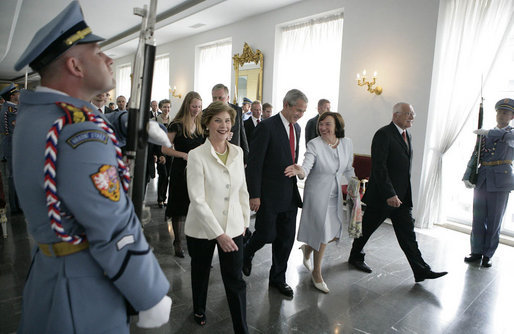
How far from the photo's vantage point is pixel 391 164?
3211mm

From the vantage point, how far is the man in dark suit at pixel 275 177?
8.71ft

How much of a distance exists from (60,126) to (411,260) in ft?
10.3

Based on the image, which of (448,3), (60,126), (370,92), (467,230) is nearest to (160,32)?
(370,92)

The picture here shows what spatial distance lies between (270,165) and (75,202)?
6.27 ft

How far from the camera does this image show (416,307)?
8.93 feet

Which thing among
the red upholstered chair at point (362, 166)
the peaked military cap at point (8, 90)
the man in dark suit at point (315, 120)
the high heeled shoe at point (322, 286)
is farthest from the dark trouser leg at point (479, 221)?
the peaked military cap at point (8, 90)

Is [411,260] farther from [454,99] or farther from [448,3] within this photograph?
[448,3]

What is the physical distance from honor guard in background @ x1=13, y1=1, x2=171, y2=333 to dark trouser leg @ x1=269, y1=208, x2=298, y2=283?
183 cm

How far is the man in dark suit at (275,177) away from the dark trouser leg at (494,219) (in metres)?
2.43

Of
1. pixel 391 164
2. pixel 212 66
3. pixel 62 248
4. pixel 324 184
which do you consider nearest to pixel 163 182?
pixel 324 184

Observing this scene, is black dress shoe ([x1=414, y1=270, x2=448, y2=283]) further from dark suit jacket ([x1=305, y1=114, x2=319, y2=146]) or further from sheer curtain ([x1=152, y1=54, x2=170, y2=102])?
sheer curtain ([x1=152, y1=54, x2=170, y2=102])

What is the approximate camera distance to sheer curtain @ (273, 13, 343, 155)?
659cm

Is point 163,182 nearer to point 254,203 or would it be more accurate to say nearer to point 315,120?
point 315,120

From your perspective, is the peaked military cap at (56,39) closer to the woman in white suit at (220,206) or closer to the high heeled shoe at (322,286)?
the woman in white suit at (220,206)
